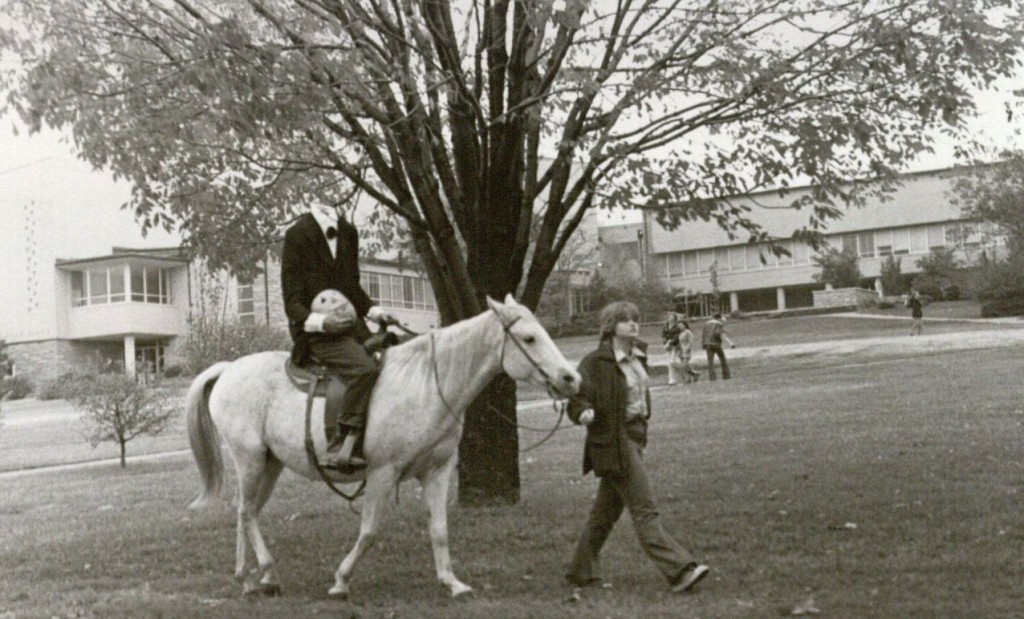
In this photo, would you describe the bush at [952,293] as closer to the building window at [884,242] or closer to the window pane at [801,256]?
the building window at [884,242]

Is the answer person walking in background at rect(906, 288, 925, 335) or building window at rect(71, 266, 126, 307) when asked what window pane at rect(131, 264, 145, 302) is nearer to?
building window at rect(71, 266, 126, 307)

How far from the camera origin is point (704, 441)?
1677 centimetres

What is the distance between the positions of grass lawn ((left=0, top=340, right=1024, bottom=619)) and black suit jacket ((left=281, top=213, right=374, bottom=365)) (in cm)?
185

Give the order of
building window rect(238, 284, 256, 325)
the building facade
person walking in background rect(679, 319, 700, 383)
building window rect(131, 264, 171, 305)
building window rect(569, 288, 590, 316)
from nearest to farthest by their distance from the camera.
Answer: person walking in background rect(679, 319, 700, 383) < building window rect(238, 284, 256, 325) < building window rect(131, 264, 171, 305) < building window rect(569, 288, 590, 316) < the building facade

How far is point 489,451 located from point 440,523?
3530 millimetres

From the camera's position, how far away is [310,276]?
8.27 m

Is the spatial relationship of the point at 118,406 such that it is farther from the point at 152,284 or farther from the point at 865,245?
the point at 865,245

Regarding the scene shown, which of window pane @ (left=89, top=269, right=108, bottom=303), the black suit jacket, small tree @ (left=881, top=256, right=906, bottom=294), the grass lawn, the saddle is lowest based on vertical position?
the grass lawn

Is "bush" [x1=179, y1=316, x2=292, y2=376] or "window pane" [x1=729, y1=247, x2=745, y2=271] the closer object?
"bush" [x1=179, y1=316, x2=292, y2=376]

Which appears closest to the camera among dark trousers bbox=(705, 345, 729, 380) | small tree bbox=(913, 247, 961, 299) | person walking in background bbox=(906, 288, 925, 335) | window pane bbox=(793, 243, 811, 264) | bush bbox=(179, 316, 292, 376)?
dark trousers bbox=(705, 345, 729, 380)

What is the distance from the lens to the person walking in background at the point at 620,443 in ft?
25.1

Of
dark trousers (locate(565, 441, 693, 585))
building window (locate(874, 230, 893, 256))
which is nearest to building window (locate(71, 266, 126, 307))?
dark trousers (locate(565, 441, 693, 585))

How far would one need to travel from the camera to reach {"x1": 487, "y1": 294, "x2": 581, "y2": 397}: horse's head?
7215 millimetres

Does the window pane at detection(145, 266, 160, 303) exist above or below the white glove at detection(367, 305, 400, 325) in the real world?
above
